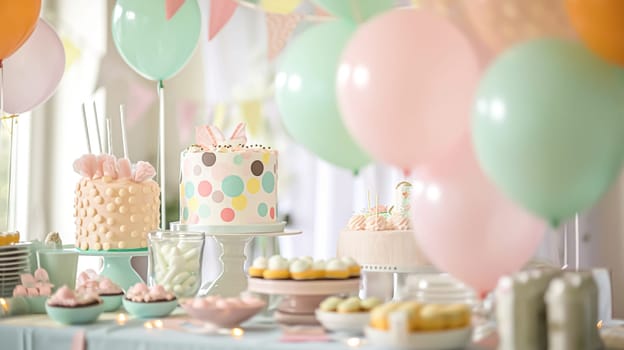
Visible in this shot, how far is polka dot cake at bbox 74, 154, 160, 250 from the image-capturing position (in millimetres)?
2678

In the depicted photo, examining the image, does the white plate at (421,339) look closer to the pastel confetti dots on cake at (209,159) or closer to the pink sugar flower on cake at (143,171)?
the pastel confetti dots on cake at (209,159)

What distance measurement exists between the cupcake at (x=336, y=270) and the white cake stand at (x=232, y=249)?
0.43 metres

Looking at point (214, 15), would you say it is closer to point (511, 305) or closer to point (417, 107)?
point (417, 107)

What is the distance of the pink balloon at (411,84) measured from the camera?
182cm

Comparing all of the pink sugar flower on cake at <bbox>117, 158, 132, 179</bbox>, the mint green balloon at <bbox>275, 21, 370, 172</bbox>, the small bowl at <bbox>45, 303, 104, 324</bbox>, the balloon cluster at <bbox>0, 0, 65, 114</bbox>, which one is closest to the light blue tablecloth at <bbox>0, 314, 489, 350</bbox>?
the small bowl at <bbox>45, 303, 104, 324</bbox>

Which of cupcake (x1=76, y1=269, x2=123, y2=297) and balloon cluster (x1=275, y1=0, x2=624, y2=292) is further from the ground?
balloon cluster (x1=275, y1=0, x2=624, y2=292)

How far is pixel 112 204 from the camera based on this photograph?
268 centimetres

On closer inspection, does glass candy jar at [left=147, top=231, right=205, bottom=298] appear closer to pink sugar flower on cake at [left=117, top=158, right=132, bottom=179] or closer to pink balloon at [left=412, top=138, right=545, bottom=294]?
pink sugar flower on cake at [left=117, top=158, right=132, bottom=179]

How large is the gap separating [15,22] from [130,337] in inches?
41.6

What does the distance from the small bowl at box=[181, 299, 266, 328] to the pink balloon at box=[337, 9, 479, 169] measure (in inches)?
19.7

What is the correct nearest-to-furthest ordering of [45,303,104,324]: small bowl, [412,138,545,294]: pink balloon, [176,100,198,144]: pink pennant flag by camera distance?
[412,138,545,294]: pink balloon
[45,303,104,324]: small bowl
[176,100,198,144]: pink pennant flag

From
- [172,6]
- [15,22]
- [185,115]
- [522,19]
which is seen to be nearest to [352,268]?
[522,19]

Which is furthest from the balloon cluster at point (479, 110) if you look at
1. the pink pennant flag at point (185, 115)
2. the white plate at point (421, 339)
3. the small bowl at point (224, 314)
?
the pink pennant flag at point (185, 115)

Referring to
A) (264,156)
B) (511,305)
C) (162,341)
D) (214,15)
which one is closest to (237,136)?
(264,156)
